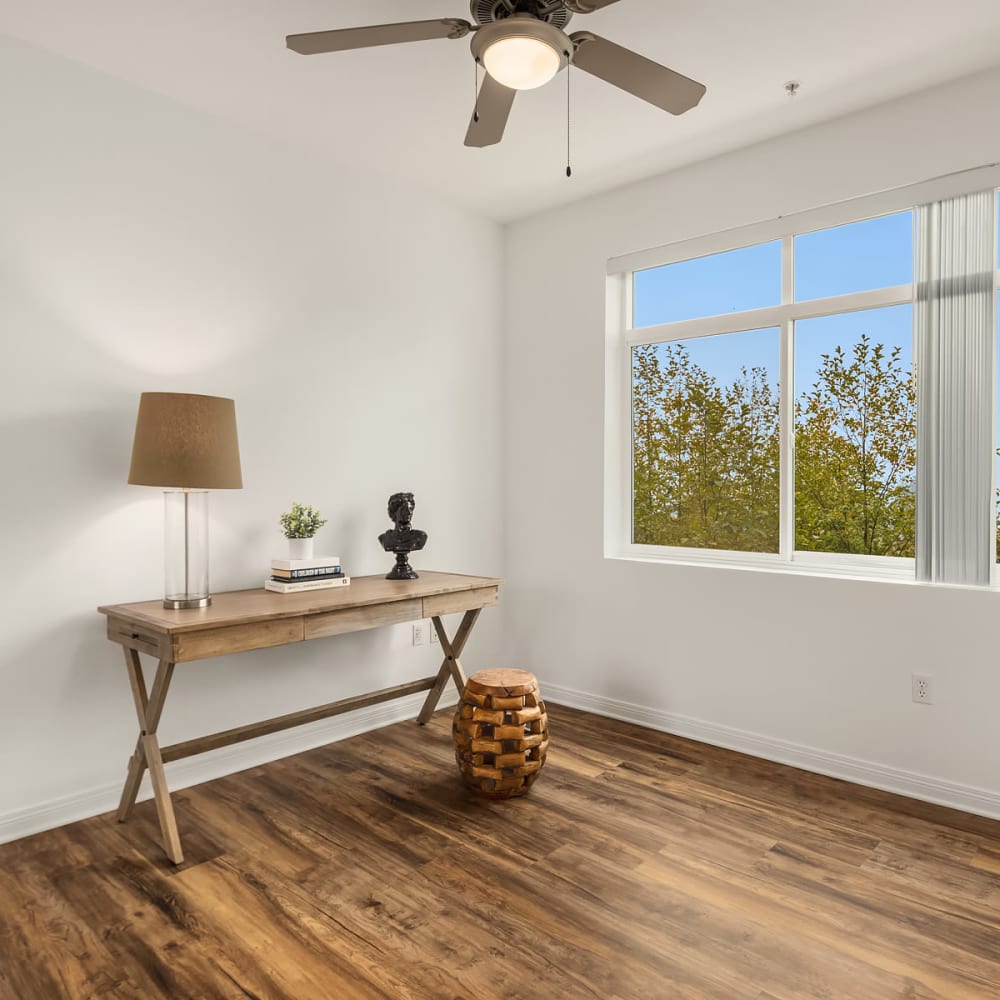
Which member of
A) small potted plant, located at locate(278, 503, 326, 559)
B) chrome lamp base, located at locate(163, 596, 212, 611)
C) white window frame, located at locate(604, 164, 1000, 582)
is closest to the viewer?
chrome lamp base, located at locate(163, 596, 212, 611)

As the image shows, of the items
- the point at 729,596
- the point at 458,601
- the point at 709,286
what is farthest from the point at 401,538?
the point at 709,286

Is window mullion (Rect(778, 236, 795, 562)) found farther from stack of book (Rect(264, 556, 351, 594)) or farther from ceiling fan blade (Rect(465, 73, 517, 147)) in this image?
stack of book (Rect(264, 556, 351, 594))

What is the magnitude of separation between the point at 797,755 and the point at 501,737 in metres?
1.30

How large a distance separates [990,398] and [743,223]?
1259mm

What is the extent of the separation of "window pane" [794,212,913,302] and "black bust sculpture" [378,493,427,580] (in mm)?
1939

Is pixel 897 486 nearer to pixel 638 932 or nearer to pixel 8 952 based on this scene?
pixel 638 932

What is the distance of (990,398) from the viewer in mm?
2660

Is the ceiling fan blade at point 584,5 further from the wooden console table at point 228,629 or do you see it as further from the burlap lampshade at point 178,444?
the wooden console table at point 228,629

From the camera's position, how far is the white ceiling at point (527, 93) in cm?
231

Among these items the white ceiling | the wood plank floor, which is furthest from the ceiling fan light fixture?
the wood plank floor

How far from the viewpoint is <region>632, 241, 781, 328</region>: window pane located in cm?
335

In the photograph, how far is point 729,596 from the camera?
11.0ft

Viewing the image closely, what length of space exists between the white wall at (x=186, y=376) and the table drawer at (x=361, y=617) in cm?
58

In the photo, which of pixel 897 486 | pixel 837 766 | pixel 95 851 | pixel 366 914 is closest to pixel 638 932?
pixel 366 914
